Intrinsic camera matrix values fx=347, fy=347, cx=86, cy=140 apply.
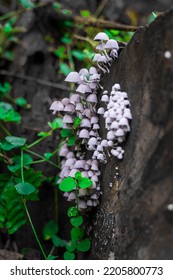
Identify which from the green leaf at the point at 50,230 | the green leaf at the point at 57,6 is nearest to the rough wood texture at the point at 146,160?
the green leaf at the point at 50,230

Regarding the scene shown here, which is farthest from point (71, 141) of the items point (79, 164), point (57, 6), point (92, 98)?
point (57, 6)

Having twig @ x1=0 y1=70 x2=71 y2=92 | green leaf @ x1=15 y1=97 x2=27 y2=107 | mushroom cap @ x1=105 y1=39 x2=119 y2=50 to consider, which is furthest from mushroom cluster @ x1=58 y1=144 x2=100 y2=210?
twig @ x1=0 y1=70 x2=71 y2=92

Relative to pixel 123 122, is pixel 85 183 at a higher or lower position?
lower

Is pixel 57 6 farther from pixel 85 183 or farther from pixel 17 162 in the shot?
pixel 85 183

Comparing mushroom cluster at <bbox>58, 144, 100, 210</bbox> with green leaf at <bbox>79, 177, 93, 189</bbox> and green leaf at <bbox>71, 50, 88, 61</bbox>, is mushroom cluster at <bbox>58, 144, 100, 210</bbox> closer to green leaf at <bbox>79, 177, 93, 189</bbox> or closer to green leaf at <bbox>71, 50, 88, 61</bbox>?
green leaf at <bbox>79, 177, 93, 189</bbox>

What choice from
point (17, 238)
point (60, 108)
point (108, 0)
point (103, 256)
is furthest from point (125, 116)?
point (108, 0)
